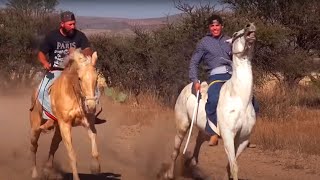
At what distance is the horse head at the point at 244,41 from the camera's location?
28.1 ft

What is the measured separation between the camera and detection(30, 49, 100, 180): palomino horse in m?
8.88

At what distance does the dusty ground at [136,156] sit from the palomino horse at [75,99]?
4.74ft

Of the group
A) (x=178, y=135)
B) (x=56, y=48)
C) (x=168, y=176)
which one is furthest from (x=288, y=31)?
(x=56, y=48)

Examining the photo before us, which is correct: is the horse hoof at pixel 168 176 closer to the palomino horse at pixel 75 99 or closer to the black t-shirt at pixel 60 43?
the palomino horse at pixel 75 99

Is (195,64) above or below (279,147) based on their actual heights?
above

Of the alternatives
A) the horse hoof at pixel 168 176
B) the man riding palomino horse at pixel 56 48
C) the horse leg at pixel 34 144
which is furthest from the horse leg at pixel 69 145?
the horse hoof at pixel 168 176

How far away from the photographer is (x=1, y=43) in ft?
86.4

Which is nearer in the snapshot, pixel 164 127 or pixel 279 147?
pixel 279 147

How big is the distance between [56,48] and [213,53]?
227 centimetres

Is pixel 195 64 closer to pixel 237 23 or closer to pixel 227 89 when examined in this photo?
pixel 227 89

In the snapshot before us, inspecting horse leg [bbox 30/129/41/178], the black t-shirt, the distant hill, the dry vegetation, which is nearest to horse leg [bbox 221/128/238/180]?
the black t-shirt

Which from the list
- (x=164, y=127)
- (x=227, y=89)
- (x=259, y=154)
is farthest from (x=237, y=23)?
(x=227, y=89)

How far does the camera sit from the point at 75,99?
375 inches

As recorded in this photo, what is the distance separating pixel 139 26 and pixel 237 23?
4418 mm
